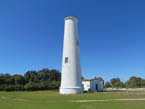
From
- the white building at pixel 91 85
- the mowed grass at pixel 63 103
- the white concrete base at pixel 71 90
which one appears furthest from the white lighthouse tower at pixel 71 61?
the white building at pixel 91 85

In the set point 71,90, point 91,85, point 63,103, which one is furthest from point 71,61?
point 91,85

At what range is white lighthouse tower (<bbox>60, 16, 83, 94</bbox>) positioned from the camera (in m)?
15.3

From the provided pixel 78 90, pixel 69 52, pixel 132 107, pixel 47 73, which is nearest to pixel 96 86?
pixel 78 90

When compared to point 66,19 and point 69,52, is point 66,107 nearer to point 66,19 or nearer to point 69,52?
point 69,52

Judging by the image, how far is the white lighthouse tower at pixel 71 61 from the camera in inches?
601

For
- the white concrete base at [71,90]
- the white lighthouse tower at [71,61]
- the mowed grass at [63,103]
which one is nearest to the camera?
the mowed grass at [63,103]

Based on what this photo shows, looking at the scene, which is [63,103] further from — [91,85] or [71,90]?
[91,85]

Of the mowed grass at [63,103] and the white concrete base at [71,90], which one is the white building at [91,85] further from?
the mowed grass at [63,103]

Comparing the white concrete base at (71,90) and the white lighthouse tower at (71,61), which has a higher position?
the white lighthouse tower at (71,61)

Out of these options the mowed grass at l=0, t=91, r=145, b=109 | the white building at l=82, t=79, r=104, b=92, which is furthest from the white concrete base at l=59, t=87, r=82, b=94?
the white building at l=82, t=79, r=104, b=92

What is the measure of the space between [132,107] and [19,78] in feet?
92.8

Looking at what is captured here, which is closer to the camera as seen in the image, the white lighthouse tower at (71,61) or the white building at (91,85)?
the white lighthouse tower at (71,61)

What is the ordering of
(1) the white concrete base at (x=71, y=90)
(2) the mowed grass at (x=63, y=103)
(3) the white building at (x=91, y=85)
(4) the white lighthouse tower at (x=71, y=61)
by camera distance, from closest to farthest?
(2) the mowed grass at (x=63, y=103)
(1) the white concrete base at (x=71, y=90)
(4) the white lighthouse tower at (x=71, y=61)
(3) the white building at (x=91, y=85)

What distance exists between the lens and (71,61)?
626 inches
